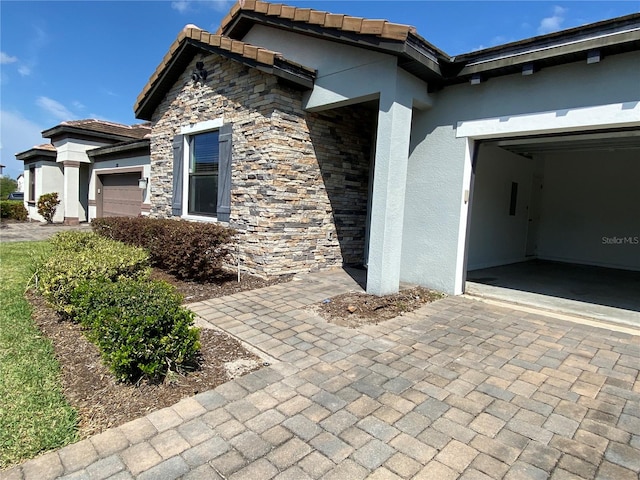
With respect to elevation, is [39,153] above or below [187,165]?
above

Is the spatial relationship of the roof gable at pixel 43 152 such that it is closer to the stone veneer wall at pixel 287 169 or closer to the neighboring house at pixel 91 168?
the neighboring house at pixel 91 168

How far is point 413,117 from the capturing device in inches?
249

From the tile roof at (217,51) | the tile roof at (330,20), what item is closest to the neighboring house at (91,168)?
the tile roof at (217,51)

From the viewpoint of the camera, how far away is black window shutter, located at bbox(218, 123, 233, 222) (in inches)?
289

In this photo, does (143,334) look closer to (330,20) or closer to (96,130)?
(330,20)

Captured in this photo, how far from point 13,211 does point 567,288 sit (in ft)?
75.5

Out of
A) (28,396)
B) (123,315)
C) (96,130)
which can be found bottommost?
(28,396)

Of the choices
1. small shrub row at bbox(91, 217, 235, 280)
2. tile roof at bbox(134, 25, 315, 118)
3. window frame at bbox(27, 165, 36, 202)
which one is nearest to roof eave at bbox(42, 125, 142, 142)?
window frame at bbox(27, 165, 36, 202)

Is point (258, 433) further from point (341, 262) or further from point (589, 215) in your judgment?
point (589, 215)

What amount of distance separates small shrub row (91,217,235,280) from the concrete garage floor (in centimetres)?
432

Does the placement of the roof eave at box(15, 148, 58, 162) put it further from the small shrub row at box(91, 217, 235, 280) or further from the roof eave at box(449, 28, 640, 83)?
the roof eave at box(449, 28, 640, 83)

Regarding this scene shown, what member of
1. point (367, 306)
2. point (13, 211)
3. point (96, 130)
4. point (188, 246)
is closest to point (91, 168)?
point (96, 130)

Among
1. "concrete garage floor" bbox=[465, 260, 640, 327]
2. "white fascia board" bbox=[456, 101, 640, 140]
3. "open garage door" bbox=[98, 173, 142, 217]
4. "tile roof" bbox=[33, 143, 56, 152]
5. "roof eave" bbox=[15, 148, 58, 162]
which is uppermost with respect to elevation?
"tile roof" bbox=[33, 143, 56, 152]

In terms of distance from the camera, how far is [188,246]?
6121 mm
